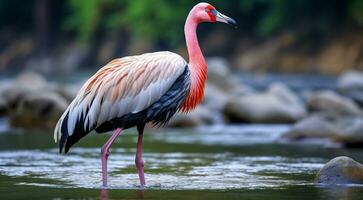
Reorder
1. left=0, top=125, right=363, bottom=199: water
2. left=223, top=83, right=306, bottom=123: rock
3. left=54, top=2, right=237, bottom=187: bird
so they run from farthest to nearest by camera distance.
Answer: left=223, top=83, right=306, bottom=123: rock, left=54, top=2, right=237, bottom=187: bird, left=0, top=125, right=363, bottom=199: water

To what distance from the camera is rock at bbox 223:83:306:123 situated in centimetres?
2288

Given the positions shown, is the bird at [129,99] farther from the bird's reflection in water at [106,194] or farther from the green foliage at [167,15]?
the green foliage at [167,15]

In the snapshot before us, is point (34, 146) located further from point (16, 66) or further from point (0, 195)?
point (16, 66)

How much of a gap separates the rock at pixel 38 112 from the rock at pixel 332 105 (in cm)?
535

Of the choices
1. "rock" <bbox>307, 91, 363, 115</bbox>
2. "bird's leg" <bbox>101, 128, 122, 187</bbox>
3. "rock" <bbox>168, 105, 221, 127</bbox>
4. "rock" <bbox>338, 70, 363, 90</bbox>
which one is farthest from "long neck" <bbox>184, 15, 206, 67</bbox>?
Answer: "rock" <bbox>338, 70, 363, 90</bbox>

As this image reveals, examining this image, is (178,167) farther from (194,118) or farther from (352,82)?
(352,82)

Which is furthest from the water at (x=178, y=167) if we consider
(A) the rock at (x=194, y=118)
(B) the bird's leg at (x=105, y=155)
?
(A) the rock at (x=194, y=118)

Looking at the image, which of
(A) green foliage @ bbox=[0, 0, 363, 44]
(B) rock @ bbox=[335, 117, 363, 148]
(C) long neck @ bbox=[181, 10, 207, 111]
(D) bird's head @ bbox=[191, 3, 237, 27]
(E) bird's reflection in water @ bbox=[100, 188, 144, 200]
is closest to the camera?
(E) bird's reflection in water @ bbox=[100, 188, 144, 200]

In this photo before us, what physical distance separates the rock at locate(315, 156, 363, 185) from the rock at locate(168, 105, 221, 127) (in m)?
9.89

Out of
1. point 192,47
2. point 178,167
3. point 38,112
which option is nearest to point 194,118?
point 38,112

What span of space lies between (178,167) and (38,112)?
8.86 meters

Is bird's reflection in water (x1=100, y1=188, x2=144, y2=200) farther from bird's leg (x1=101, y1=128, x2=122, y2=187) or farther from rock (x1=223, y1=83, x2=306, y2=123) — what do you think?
rock (x1=223, y1=83, x2=306, y2=123)

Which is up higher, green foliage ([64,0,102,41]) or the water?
green foliage ([64,0,102,41])

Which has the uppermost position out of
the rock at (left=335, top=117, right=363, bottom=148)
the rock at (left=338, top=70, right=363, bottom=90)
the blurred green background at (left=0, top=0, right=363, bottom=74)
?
the blurred green background at (left=0, top=0, right=363, bottom=74)
